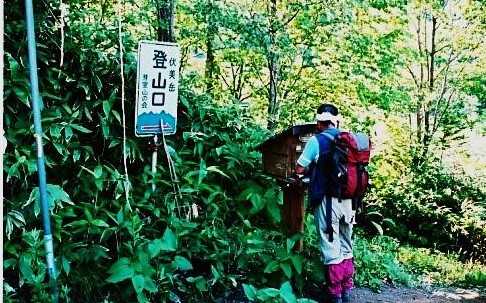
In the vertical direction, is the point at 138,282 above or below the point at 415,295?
above

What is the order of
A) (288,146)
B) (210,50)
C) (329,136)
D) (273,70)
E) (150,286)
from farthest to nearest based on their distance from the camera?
(210,50)
(273,70)
(288,146)
(329,136)
(150,286)

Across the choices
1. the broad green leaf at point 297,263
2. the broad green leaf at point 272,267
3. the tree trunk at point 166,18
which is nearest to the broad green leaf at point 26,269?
the broad green leaf at point 272,267

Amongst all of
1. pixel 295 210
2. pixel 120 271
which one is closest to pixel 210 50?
pixel 295 210

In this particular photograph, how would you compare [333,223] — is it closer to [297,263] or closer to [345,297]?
[297,263]

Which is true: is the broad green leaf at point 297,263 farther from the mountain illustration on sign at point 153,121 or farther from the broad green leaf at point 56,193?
the broad green leaf at point 56,193

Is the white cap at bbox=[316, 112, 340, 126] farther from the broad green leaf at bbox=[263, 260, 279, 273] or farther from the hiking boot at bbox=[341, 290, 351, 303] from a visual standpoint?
the hiking boot at bbox=[341, 290, 351, 303]

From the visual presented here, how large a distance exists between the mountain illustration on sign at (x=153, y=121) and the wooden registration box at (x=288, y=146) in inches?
38.5

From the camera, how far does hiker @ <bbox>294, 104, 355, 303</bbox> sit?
4.79 m

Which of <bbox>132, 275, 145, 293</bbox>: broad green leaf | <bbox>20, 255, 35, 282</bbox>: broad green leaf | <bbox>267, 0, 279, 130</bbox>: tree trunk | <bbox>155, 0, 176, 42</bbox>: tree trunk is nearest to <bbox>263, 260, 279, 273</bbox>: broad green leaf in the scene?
<bbox>132, 275, 145, 293</bbox>: broad green leaf

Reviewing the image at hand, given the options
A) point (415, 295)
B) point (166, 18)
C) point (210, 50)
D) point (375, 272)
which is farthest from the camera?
point (210, 50)

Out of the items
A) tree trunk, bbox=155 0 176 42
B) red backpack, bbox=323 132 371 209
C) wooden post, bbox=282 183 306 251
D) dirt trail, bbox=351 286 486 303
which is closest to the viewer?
red backpack, bbox=323 132 371 209

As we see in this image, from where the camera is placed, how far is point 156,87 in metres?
4.86

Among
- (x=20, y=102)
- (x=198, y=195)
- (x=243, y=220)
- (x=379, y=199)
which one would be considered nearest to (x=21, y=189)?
(x=20, y=102)

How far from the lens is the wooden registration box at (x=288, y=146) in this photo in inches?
197
